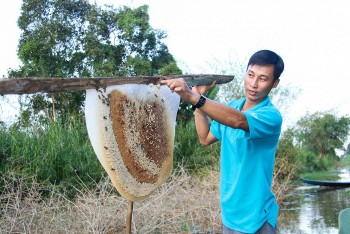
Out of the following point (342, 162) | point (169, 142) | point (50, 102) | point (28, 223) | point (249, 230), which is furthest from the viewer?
→ point (342, 162)

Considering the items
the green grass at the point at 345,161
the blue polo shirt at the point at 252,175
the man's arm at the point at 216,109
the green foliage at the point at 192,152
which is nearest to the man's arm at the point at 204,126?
the blue polo shirt at the point at 252,175

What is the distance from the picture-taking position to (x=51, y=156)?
7.87m

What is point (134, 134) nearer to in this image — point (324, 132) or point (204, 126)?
point (204, 126)

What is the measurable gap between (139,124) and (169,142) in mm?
224

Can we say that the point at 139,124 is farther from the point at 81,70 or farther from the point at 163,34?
the point at 163,34

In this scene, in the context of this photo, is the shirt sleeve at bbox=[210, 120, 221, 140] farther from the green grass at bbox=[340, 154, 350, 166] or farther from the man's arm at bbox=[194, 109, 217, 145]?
the green grass at bbox=[340, 154, 350, 166]

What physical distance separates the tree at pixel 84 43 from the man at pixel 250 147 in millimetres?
14751

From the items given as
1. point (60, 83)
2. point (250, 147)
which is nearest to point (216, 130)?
point (250, 147)

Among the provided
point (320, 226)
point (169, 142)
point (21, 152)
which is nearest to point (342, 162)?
point (320, 226)

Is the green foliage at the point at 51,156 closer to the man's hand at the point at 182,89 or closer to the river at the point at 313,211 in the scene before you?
the river at the point at 313,211

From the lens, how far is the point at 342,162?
145ft

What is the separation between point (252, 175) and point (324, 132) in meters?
35.5

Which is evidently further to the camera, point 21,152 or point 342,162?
point 342,162

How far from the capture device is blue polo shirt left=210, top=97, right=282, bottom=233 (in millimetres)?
2160
